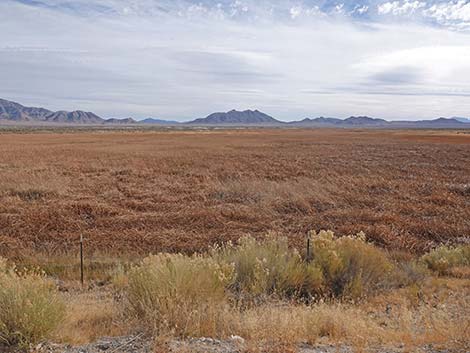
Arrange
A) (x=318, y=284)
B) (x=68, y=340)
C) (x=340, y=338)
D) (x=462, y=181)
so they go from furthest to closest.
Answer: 1. (x=462, y=181)
2. (x=318, y=284)
3. (x=340, y=338)
4. (x=68, y=340)

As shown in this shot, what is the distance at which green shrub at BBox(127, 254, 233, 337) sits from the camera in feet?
19.0

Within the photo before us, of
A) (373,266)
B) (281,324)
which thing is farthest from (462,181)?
(281,324)

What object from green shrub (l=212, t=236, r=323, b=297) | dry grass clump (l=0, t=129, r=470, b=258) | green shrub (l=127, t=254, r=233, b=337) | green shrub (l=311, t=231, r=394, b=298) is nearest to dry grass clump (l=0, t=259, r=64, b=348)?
green shrub (l=127, t=254, r=233, b=337)

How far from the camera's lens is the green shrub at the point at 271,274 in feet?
27.4

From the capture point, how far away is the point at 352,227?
15.1 metres

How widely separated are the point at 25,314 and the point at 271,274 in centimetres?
463

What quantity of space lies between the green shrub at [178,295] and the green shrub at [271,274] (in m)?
1.08

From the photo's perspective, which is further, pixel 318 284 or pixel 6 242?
pixel 6 242

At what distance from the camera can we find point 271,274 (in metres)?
8.68

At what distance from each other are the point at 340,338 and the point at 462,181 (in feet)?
81.6

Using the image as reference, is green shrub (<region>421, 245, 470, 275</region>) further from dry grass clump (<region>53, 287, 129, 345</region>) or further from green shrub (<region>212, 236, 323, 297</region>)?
dry grass clump (<region>53, 287, 129, 345</region>)

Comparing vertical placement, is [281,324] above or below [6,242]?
above

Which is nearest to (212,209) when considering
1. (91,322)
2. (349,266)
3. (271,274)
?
A: (349,266)

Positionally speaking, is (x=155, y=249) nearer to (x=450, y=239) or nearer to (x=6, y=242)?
(x=6, y=242)
